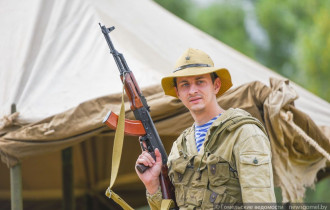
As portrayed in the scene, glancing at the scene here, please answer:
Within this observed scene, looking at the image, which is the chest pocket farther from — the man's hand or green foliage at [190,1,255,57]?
green foliage at [190,1,255,57]

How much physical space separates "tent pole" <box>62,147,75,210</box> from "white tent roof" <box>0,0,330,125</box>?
1.62m

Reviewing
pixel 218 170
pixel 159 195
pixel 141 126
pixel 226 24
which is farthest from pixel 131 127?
pixel 226 24

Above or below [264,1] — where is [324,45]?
below

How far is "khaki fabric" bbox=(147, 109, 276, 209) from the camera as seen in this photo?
2.52 m

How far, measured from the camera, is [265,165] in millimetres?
2527

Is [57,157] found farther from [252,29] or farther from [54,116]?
[252,29]

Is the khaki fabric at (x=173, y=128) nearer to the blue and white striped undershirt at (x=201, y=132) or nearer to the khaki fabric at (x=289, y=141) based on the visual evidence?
the khaki fabric at (x=289, y=141)

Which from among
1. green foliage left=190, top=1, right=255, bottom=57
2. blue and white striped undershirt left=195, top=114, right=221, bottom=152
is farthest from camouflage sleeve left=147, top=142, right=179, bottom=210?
green foliage left=190, top=1, right=255, bottom=57

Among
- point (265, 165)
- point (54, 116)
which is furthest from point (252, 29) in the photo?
point (265, 165)

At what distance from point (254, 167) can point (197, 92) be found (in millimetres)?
458

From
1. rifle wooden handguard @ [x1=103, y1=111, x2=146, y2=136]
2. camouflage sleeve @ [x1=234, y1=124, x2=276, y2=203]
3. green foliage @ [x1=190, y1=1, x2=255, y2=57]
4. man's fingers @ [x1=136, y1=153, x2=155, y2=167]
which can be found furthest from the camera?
green foliage @ [x1=190, y1=1, x2=255, y2=57]

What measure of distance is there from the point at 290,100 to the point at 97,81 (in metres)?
1.34

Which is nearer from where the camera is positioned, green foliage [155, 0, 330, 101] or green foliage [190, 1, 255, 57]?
green foliage [155, 0, 330, 101]

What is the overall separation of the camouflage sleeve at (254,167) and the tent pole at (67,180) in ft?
12.3
